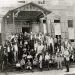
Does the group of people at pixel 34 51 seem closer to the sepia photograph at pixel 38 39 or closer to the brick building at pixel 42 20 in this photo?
the sepia photograph at pixel 38 39

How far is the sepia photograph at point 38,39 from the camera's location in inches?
242

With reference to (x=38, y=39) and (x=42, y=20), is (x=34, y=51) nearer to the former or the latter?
(x=38, y=39)

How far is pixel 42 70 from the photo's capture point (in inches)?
242

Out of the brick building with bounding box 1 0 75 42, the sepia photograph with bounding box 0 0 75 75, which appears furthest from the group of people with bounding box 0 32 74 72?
the brick building with bounding box 1 0 75 42

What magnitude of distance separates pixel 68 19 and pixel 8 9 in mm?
2098

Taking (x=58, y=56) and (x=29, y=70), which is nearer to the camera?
(x=29, y=70)

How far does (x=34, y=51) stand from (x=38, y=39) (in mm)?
432

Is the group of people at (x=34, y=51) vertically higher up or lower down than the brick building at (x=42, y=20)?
lower down

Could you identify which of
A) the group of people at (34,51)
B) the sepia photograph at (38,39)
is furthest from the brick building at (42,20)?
the group of people at (34,51)

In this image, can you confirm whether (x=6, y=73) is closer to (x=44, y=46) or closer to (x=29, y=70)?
(x=29, y=70)

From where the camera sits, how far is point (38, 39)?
6844 millimetres

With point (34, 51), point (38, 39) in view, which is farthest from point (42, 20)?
point (34, 51)

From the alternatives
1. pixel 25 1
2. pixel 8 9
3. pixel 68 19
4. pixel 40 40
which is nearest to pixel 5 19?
pixel 8 9

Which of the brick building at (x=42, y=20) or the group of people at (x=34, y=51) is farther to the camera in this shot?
the brick building at (x=42, y=20)
